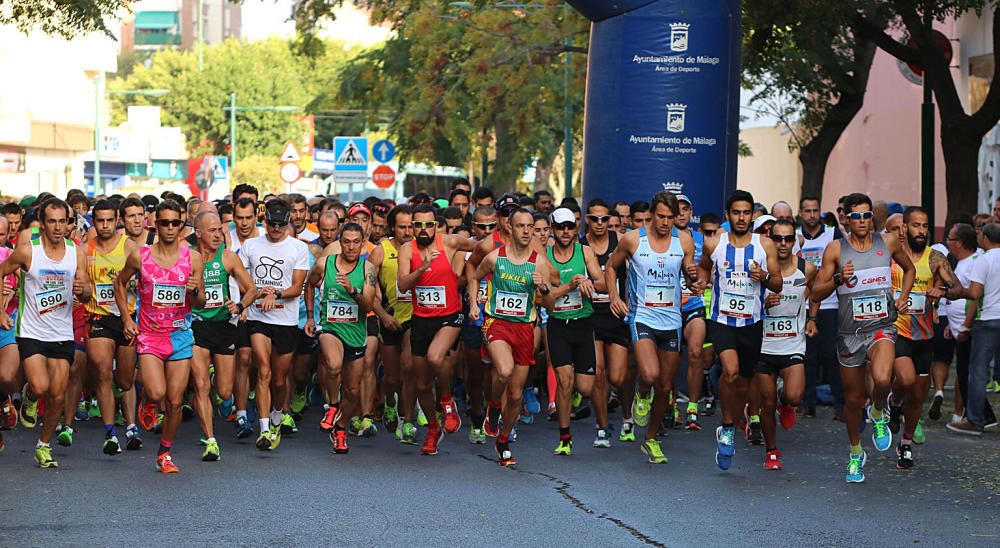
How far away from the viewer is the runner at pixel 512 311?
11.7 meters

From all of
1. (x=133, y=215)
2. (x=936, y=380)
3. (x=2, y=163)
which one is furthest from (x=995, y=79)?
(x=2, y=163)

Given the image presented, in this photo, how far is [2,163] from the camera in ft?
168

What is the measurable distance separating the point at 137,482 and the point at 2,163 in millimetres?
42799

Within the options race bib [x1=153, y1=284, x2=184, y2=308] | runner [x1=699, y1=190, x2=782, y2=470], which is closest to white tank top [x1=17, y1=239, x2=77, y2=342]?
race bib [x1=153, y1=284, x2=184, y2=308]

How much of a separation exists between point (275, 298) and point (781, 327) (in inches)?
146

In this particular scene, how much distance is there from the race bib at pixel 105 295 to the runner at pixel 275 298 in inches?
42.1

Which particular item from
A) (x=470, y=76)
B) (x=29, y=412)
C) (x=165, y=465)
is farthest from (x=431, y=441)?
(x=470, y=76)

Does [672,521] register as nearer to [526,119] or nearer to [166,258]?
[166,258]

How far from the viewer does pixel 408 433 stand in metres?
12.8

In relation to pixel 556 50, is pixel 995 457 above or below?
below

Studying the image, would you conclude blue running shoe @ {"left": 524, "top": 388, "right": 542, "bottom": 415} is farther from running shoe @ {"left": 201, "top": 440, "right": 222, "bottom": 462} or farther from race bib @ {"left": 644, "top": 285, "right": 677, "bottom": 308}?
running shoe @ {"left": 201, "top": 440, "right": 222, "bottom": 462}

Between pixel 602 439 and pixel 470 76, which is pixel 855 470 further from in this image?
pixel 470 76

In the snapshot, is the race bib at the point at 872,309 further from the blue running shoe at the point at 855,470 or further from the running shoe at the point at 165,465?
the running shoe at the point at 165,465

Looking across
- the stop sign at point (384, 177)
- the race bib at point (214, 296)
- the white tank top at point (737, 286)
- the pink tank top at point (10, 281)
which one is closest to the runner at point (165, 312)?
the race bib at point (214, 296)
